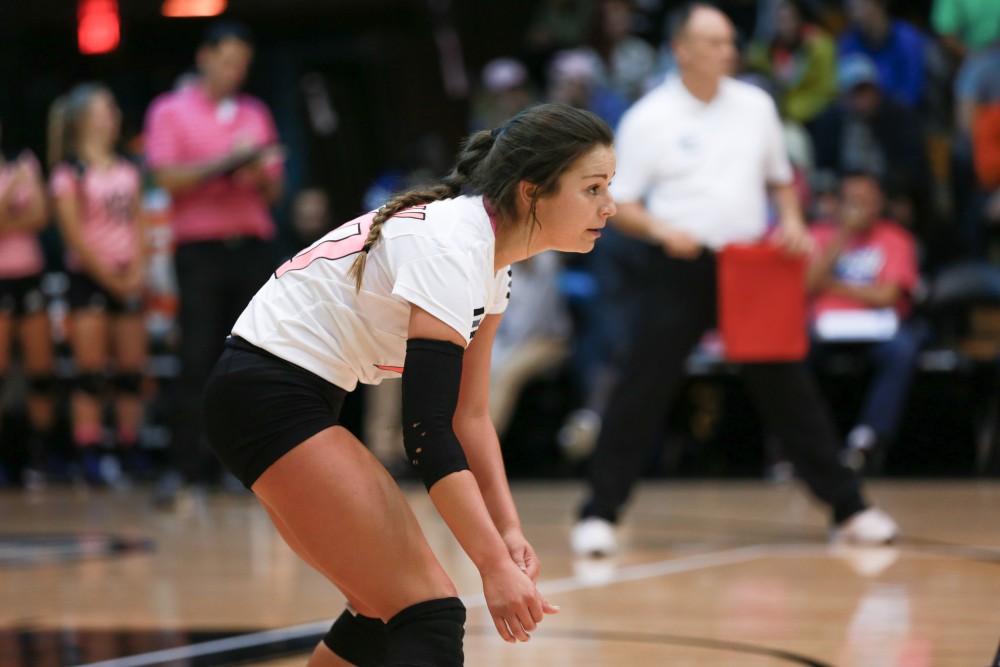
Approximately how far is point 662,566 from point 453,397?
2.43 metres

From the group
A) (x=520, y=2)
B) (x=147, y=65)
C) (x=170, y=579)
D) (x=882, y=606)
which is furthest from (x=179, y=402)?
(x=147, y=65)

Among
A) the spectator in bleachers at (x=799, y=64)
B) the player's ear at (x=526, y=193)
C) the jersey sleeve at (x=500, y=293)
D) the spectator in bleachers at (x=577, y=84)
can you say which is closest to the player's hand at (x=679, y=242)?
the jersey sleeve at (x=500, y=293)

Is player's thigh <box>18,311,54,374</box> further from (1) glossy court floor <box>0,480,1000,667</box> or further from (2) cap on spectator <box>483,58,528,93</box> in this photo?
Answer: (2) cap on spectator <box>483,58,528,93</box>

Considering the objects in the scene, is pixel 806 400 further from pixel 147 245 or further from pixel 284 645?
pixel 147 245

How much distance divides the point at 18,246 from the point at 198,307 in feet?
5.29

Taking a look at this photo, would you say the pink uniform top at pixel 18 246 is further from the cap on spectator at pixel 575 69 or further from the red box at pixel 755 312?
the red box at pixel 755 312

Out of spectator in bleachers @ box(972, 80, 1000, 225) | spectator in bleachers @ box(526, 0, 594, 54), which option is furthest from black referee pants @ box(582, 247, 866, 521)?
spectator in bleachers @ box(526, 0, 594, 54)

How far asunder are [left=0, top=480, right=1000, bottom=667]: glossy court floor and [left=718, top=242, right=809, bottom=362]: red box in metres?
0.69

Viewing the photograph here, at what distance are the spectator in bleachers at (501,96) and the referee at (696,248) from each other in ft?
12.0

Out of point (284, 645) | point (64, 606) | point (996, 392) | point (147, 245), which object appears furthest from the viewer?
point (147, 245)

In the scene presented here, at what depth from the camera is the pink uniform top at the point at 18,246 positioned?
23.9ft

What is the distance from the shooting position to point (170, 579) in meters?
4.27

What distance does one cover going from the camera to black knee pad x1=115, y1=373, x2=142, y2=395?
7438mm

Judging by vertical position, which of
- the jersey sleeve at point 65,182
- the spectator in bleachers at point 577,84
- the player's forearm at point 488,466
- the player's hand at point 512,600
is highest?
the spectator in bleachers at point 577,84
